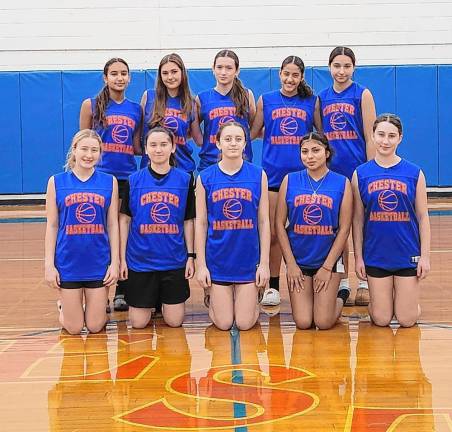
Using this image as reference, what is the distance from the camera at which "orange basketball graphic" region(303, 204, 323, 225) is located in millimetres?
4855

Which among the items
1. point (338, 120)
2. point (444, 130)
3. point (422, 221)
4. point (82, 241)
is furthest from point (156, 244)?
point (444, 130)

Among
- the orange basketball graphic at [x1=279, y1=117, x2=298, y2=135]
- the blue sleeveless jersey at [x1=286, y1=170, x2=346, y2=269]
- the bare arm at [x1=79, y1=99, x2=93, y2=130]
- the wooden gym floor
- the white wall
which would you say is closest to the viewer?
the wooden gym floor

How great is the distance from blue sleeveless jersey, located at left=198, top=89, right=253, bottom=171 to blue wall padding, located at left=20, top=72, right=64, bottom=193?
23.5 ft

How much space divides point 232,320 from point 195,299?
1057 mm

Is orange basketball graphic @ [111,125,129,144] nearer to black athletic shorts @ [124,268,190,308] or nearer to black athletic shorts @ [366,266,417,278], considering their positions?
black athletic shorts @ [124,268,190,308]

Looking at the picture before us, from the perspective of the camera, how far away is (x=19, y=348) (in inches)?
176

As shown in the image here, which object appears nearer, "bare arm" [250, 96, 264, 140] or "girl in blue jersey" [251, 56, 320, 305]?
"girl in blue jersey" [251, 56, 320, 305]

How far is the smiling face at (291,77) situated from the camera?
521 cm

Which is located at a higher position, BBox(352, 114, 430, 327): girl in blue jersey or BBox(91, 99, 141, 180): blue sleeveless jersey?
BBox(91, 99, 141, 180): blue sleeveless jersey

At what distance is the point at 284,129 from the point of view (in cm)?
531

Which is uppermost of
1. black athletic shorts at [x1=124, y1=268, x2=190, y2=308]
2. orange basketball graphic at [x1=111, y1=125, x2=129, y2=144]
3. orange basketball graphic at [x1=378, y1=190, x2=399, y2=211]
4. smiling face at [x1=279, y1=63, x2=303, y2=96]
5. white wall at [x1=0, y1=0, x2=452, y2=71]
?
white wall at [x1=0, y1=0, x2=452, y2=71]

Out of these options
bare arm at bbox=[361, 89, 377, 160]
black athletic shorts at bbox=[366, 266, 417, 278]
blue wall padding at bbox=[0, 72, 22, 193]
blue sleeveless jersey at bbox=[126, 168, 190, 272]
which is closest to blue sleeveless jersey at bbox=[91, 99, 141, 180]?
blue sleeveless jersey at bbox=[126, 168, 190, 272]

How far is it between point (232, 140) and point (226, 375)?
4.77 ft

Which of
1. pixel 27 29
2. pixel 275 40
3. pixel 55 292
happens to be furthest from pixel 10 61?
pixel 55 292
